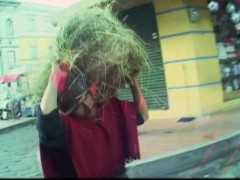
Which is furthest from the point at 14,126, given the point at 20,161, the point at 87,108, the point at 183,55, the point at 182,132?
the point at 87,108

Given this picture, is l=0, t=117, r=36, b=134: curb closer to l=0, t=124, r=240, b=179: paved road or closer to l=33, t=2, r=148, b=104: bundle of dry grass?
l=0, t=124, r=240, b=179: paved road

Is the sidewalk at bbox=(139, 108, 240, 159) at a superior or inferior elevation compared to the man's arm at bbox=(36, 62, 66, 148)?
inferior

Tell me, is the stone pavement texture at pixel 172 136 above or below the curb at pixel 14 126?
below

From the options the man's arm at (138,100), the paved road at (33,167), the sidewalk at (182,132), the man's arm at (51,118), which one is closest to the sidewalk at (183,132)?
the sidewalk at (182,132)

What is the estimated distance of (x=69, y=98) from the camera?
169 centimetres

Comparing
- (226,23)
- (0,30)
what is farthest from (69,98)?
(0,30)

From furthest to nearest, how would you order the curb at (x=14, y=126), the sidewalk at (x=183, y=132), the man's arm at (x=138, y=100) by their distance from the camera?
1. the curb at (x=14, y=126)
2. the sidewalk at (x=183, y=132)
3. the man's arm at (x=138, y=100)

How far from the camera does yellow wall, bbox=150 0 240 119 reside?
10375mm

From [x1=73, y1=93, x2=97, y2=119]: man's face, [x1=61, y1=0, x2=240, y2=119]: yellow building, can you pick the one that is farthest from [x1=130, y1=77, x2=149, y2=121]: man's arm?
[x1=61, y1=0, x2=240, y2=119]: yellow building

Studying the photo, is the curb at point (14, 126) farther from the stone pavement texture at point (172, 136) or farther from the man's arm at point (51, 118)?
Result: the man's arm at point (51, 118)

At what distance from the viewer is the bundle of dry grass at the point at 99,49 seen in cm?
161

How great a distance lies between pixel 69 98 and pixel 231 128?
6.46 m

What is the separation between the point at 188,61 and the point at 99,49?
29.5 ft

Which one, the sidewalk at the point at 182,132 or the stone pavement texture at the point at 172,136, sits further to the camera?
the sidewalk at the point at 182,132
